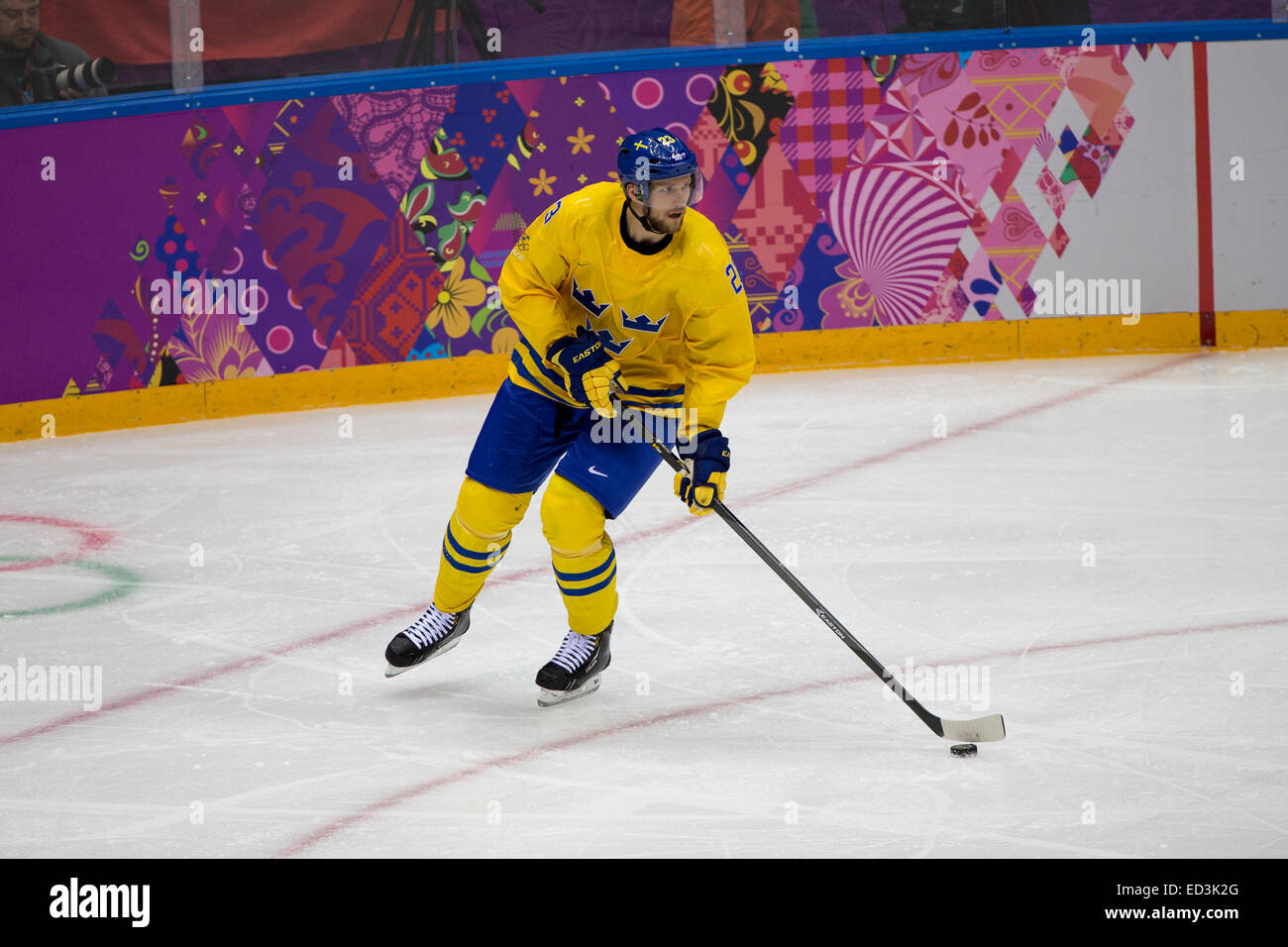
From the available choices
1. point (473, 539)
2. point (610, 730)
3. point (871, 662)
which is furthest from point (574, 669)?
point (871, 662)

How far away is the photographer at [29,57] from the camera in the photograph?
235 inches

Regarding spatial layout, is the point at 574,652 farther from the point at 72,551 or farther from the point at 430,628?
the point at 72,551

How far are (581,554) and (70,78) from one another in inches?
152

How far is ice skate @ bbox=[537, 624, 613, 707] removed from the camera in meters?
3.35

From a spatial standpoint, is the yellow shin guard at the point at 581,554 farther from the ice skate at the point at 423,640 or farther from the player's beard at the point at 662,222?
the player's beard at the point at 662,222

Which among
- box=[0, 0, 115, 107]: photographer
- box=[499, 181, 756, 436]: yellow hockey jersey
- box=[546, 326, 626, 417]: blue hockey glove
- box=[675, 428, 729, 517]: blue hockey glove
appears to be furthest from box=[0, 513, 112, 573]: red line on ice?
box=[675, 428, 729, 517]: blue hockey glove

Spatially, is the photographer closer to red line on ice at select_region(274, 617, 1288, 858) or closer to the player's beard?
the player's beard

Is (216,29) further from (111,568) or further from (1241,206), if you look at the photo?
(1241,206)

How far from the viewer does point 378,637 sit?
3.86m

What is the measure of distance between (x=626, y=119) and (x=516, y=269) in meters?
3.55

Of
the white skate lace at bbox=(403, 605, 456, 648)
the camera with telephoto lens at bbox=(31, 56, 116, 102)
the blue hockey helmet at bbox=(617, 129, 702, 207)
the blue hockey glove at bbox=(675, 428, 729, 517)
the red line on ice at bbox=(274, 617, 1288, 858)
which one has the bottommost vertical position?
the red line on ice at bbox=(274, 617, 1288, 858)

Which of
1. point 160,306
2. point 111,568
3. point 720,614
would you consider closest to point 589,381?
point 720,614

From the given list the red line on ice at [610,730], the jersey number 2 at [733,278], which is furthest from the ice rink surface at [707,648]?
the jersey number 2 at [733,278]

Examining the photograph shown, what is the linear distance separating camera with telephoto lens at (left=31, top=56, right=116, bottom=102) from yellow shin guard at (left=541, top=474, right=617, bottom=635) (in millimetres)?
3733
